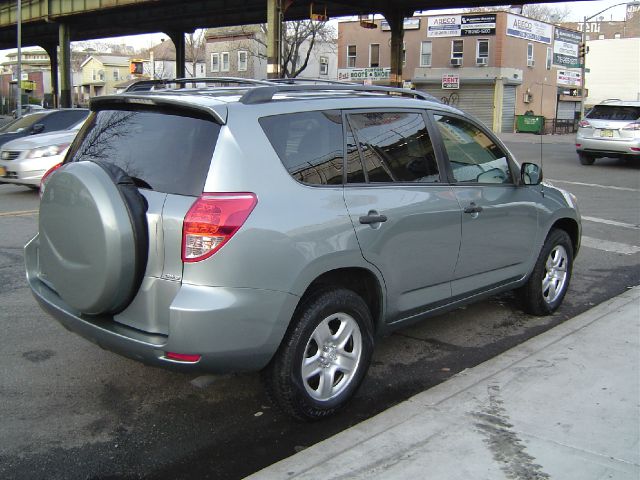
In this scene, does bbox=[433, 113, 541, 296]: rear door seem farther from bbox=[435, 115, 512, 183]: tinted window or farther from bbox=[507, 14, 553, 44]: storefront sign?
bbox=[507, 14, 553, 44]: storefront sign

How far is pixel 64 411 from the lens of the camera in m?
3.90

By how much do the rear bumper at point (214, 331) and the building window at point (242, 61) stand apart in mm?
67560

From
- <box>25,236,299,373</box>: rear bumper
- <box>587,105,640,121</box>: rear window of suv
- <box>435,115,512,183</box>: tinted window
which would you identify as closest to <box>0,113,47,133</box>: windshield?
<box>435,115,512,183</box>: tinted window

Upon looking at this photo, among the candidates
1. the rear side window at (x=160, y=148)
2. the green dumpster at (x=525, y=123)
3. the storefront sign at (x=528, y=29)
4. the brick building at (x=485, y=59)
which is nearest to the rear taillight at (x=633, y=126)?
the rear side window at (x=160, y=148)

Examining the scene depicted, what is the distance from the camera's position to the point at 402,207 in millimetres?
4078

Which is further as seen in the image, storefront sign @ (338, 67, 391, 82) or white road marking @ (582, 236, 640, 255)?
storefront sign @ (338, 67, 391, 82)

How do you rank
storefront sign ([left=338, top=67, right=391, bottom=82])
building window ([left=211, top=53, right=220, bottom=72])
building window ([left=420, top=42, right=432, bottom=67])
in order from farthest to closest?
building window ([left=211, top=53, right=220, bottom=72]) → storefront sign ([left=338, top=67, right=391, bottom=82]) → building window ([left=420, top=42, right=432, bottom=67])

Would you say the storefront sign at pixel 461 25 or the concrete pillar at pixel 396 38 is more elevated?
the storefront sign at pixel 461 25

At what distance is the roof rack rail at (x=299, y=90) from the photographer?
3602mm

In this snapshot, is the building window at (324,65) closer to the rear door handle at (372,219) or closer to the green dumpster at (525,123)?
the green dumpster at (525,123)

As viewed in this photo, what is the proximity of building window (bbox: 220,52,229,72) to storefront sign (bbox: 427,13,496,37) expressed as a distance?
2584 centimetres

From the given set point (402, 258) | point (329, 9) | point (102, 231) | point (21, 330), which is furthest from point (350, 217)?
point (329, 9)

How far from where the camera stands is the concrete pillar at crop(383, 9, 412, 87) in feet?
119

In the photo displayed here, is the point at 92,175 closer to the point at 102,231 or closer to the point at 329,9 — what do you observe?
the point at 102,231
